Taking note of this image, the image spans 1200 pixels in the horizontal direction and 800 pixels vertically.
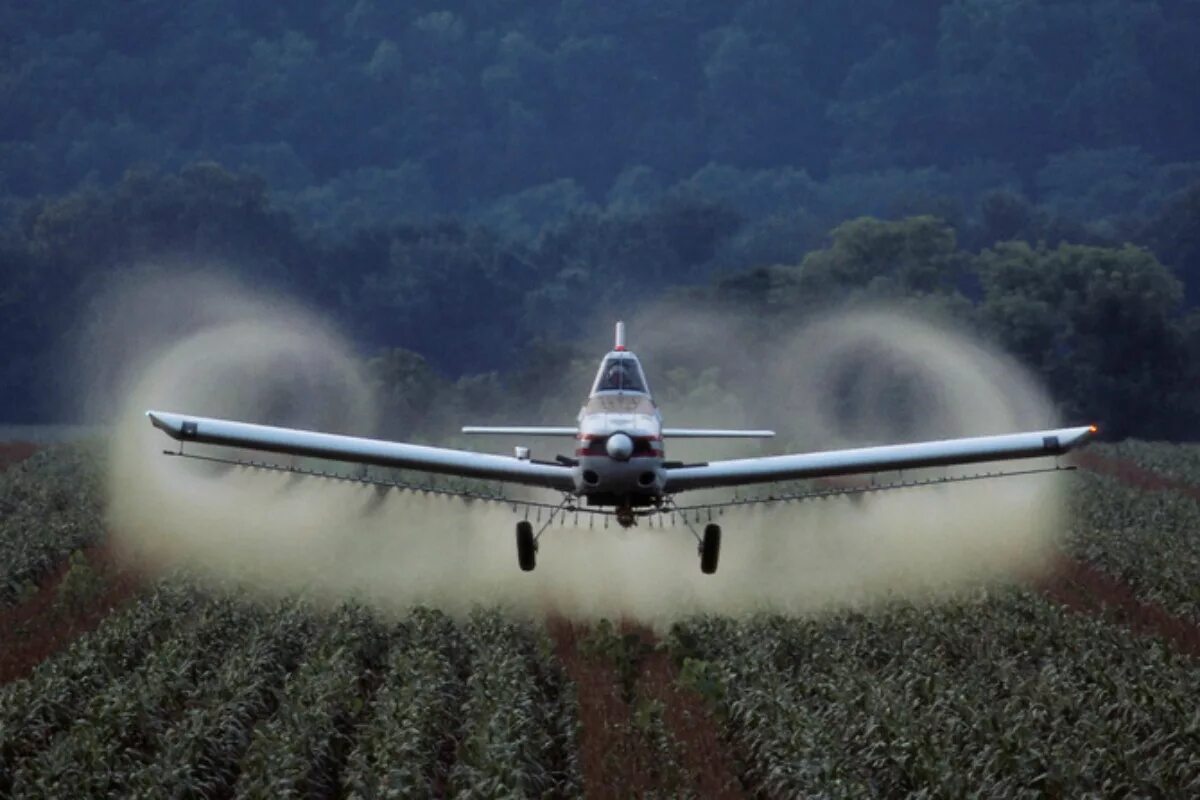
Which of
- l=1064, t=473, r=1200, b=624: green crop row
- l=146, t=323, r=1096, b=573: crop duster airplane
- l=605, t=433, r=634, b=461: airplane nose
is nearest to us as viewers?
l=605, t=433, r=634, b=461: airplane nose

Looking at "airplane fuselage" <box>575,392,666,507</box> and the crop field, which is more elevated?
"airplane fuselage" <box>575,392,666,507</box>

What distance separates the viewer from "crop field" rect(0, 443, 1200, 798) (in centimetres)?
2141

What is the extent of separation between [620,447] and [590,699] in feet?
12.8

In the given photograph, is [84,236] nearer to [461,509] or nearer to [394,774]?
[461,509]

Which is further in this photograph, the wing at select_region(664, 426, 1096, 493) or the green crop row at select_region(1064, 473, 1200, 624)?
the green crop row at select_region(1064, 473, 1200, 624)

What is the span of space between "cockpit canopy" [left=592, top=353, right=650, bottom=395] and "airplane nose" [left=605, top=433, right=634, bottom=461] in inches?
68.5

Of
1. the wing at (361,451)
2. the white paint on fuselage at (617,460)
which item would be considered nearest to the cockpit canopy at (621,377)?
the white paint on fuselage at (617,460)

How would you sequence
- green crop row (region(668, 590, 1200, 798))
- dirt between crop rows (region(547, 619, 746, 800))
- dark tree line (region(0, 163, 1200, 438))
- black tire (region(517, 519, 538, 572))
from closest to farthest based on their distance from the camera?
green crop row (region(668, 590, 1200, 798)) < dirt between crop rows (region(547, 619, 746, 800)) < black tire (region(517, 519, 538, 572)) < dark tree line (region(0, 163, 1200, 438))

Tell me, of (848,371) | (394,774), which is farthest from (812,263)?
(394,774)

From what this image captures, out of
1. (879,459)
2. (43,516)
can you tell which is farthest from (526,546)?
(43,516)

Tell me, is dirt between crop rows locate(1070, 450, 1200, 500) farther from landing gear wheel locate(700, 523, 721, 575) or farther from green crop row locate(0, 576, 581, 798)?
green crop row locate(0, 576, 581, 798)

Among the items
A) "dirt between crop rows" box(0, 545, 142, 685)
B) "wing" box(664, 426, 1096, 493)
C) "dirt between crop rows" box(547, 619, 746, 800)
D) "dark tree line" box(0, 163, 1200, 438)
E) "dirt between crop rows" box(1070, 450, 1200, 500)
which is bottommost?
"dirt between crop rows" box(547, 619, 746, 800)

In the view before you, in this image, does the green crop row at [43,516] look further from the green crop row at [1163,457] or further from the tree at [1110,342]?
the tree at [1110,342]

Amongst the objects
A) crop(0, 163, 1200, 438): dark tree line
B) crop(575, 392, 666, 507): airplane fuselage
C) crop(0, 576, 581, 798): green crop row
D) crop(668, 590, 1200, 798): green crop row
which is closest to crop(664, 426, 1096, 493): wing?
crop(575, 392, 666, 507): airplane fuselage
